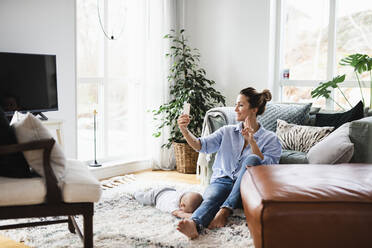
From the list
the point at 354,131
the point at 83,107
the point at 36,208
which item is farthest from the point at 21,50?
the point at 354,131

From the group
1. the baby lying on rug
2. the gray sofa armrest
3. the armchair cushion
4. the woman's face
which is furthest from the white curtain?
the armchair cushion

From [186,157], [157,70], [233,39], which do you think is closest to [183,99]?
[157,70]

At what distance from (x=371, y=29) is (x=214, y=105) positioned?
73.0 inches

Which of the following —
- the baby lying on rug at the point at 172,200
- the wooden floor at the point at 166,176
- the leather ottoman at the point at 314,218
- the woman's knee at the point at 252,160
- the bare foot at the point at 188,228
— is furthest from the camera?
the wooden floor at the point at 166,176

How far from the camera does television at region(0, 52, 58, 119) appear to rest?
10.8 feet

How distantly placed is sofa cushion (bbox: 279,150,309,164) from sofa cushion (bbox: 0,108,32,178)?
2.00 metres

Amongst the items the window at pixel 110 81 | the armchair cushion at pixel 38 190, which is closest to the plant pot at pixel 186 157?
the window at pixel 110 81

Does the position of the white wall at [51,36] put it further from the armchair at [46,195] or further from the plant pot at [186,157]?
the armchair at [46,195]

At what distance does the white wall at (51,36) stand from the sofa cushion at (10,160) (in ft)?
4.98

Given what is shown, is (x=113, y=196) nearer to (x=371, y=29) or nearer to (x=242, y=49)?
(x=242, y=49)

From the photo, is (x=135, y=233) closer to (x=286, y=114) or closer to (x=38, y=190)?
(x=38, y=190)

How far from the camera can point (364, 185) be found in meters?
2.01

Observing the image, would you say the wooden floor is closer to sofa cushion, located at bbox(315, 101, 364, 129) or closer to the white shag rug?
the white shag rug

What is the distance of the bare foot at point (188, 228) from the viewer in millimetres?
2453
